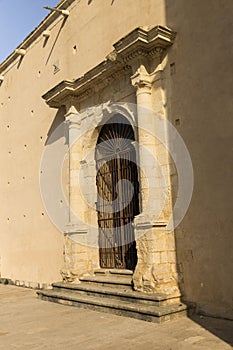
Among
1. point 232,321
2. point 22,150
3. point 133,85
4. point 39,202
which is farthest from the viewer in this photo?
point 22,150

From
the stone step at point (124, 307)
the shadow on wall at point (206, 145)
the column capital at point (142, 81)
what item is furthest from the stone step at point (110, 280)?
the column capital at point (142, 81)

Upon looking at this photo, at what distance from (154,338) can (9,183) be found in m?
7.82

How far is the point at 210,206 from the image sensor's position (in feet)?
16.4

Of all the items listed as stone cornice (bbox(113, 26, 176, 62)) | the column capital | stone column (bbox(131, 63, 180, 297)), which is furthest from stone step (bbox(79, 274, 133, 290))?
stone cornice (bbox(113, 26, 176, 62))

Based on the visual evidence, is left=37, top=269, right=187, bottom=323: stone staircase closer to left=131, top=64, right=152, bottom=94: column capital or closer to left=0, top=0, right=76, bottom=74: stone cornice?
left=131, top=64, right=152, bottom=94: column capital

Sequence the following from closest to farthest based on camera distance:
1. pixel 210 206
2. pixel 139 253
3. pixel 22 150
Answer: pixel 210 206
pixel 139 253
pixel 22 150

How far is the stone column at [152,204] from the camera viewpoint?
5.35 meters

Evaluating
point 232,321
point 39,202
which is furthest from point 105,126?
point 232,321

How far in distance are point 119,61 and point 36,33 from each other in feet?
15.0

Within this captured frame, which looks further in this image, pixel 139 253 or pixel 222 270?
pixel 139 253

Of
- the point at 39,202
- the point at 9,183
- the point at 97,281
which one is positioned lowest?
the point at 97,281

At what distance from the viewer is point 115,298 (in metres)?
5.75

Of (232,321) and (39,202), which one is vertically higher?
(39,202)

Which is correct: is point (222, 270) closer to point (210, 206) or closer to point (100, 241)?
point (210, 206)
